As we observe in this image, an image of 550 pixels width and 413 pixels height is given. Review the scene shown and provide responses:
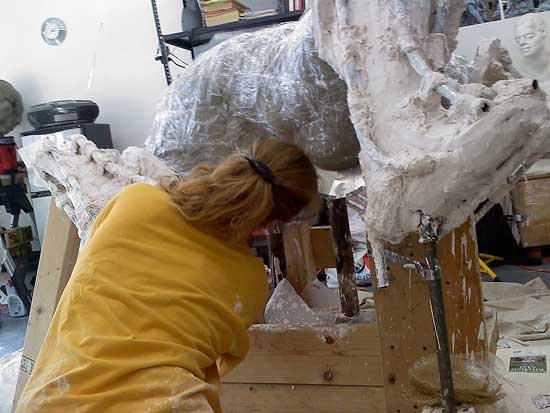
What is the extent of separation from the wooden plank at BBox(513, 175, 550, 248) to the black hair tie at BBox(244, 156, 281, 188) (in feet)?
7.95

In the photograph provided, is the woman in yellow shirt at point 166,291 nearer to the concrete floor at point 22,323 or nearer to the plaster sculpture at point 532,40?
the plaster sculpture at point 532,40

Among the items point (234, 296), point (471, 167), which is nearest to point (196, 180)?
point (234, 296)

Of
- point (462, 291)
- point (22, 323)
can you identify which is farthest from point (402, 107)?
point (22, 323)

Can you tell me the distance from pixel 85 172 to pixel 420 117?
3.72 feet

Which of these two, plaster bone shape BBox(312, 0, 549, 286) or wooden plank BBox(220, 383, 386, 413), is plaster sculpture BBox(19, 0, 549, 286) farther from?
wooden plank BBox(220, 383, 386, 413)

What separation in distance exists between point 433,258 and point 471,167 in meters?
0.16

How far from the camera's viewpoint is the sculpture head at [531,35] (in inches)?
103

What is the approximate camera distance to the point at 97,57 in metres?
3.92

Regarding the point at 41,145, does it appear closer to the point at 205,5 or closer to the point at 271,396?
the point at 271,396

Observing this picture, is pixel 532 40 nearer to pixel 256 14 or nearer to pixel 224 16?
pixel 256 14

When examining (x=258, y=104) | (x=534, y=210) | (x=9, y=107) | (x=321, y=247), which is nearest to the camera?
(x=258, y=104)

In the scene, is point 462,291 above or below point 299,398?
above

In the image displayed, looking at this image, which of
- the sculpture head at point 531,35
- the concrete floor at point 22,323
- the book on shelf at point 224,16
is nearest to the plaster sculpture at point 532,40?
the sculpture head at point 531,35

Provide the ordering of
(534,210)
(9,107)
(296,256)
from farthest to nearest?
(9,107) < (534,210) < (296,256)
